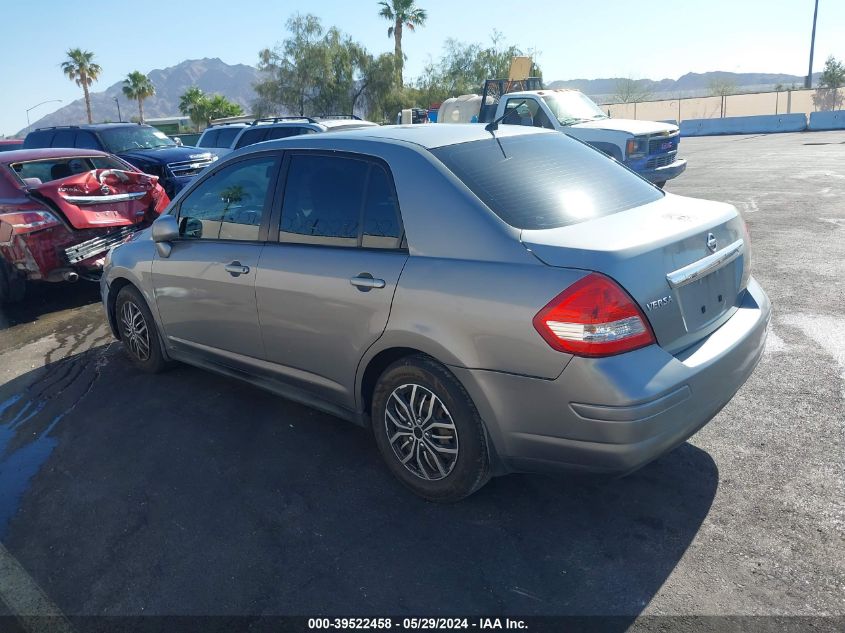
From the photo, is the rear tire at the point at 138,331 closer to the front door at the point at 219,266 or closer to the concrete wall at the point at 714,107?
the front door at the point at 219,266

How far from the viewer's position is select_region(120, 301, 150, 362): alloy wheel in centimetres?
A: 530

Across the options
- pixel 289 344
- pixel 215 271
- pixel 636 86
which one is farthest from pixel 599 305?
pixel 636 86

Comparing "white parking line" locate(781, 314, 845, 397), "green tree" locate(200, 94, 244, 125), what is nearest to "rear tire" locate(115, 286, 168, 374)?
"white parking line" locate(781, 314, 845, 397)

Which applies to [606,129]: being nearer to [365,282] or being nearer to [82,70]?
[365,282]

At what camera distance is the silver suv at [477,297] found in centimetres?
277

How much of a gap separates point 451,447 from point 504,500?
17.2 inches

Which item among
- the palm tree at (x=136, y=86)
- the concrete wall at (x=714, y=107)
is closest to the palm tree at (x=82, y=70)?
the palm tree at (x=136, y=86)

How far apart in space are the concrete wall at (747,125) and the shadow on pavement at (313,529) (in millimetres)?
32503

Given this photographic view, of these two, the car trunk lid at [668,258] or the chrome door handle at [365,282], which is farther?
the chrome door handle at [365,282]

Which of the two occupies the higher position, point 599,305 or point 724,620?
point 599,305

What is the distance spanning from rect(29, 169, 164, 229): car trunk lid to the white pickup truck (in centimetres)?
572

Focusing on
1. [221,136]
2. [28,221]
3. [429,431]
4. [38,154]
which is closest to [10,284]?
[28,221]

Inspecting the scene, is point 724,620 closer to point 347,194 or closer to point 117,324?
point 347,194

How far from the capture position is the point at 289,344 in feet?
12.9
